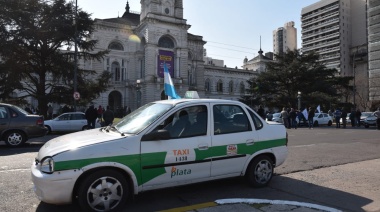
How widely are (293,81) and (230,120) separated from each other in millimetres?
41974

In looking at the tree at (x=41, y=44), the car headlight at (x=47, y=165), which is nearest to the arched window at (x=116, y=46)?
the tree at (x=41, y=44)

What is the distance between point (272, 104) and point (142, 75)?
26.6 metres

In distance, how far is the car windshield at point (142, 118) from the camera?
492 cm

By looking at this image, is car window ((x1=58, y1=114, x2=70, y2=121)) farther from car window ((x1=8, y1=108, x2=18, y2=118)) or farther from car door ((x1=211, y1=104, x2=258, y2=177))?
car door ((x1=211, y1=104, x2=258, y2=177))

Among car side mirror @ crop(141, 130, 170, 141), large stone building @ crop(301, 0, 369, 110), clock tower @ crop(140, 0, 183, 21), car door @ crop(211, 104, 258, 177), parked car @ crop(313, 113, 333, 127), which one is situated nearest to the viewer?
car side mirror @ crop(141, 130, 170, 141)

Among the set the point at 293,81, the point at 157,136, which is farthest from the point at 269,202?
the point at 293,81

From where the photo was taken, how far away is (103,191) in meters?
4.32

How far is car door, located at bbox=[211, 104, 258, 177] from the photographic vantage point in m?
5.27

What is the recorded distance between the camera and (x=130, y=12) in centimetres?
7356

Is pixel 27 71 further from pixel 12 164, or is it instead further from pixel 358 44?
pixel 358 44

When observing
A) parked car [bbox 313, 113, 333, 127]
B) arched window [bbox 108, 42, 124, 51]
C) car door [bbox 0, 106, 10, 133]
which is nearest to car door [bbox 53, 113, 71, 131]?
car door [bbox 0, 106, 10, 133]

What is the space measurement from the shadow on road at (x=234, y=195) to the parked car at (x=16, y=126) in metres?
8.50

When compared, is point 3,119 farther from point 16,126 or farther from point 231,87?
point 231,87

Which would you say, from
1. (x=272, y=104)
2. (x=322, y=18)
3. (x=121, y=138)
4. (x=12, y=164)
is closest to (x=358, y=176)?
(x=121, y=138)
